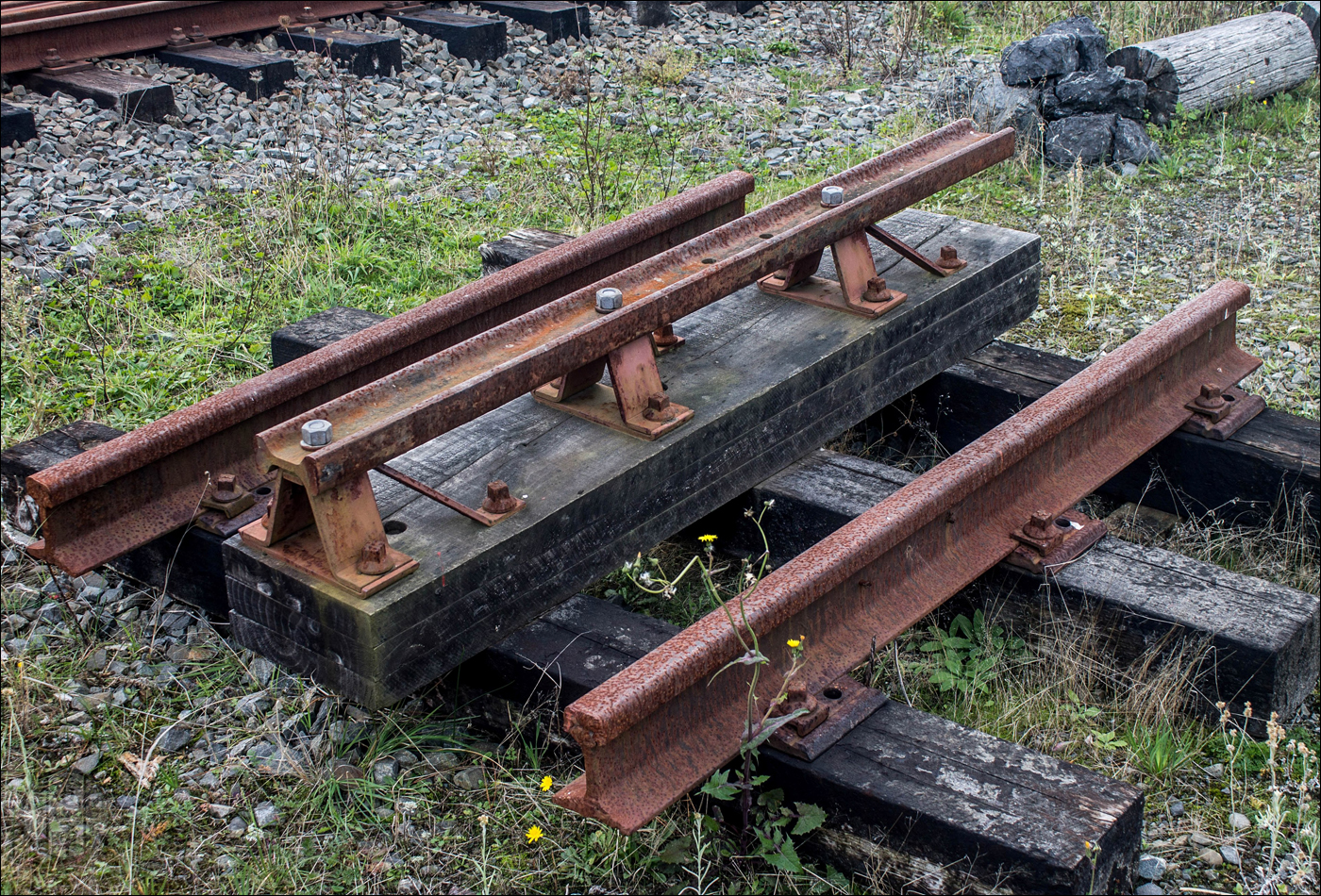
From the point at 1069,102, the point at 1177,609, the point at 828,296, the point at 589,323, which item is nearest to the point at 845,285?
the point at 828,296

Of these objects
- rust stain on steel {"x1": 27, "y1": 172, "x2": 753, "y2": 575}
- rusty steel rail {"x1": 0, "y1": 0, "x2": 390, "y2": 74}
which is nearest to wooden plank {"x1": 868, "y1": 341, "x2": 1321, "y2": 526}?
rust stain on steel {"x1": 27, "y1": 172, "x2": 753, "y2": 575}

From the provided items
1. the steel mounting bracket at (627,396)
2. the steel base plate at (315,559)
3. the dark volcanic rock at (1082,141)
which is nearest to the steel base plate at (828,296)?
the steel mounting bracket at (627,396)

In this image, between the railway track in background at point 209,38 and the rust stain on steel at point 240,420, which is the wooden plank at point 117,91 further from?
the rust stain on steel at point 240,420

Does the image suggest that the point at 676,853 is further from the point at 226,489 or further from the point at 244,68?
the point at 244,68

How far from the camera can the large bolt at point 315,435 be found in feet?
9.76

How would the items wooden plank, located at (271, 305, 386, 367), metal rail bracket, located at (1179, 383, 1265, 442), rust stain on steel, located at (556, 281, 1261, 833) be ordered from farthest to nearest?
1. wooden plank, located at (271, 305, 386, 367)
2. metal rail bracket, located at (1179, 383, 1265, 442)
3. rust stain on steel, located at (556, 281, 1261, 833)

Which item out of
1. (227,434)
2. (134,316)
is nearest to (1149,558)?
(227,434)

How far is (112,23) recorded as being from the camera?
8.95 metres

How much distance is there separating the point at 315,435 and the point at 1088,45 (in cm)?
675

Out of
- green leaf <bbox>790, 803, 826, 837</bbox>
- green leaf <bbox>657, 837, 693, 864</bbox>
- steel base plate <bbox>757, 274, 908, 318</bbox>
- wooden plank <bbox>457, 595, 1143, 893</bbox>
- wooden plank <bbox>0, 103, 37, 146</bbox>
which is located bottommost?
green leaf <bbox>657, 837, 693, 864</bbox>

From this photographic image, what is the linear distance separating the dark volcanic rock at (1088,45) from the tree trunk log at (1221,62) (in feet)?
0.72

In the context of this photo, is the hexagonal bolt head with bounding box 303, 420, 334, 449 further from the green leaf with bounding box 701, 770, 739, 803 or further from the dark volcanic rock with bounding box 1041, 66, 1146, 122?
the dark volcanic rock with bounding box 1041, 66, 1146, 122

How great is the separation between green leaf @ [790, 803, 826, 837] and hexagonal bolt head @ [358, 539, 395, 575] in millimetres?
1137

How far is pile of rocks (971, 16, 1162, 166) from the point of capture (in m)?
7.75
